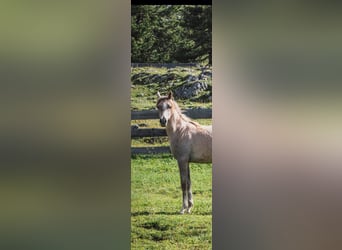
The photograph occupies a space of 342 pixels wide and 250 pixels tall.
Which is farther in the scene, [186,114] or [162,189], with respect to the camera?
[162,189]

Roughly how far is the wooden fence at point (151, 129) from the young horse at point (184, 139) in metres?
0.04

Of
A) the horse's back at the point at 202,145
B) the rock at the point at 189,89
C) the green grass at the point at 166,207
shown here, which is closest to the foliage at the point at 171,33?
the rock at the point at 189,89

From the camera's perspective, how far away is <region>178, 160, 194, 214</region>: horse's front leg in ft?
11.7

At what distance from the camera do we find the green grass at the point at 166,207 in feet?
11.6

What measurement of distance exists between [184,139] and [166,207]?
53 cm

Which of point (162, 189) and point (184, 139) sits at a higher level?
point (184, 139)

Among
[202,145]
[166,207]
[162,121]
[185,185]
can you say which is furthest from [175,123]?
[166,207]

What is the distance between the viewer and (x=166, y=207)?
11.8 feet

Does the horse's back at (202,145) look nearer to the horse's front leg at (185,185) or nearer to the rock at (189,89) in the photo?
the horse's front leg at (185,185)

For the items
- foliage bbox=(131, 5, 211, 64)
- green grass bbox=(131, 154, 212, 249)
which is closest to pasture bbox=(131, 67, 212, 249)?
green grass bbox=(131, 154, 212, 249)

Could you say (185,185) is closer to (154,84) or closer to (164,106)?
(164,106)

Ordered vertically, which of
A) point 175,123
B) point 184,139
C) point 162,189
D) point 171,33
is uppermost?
point 171,33
